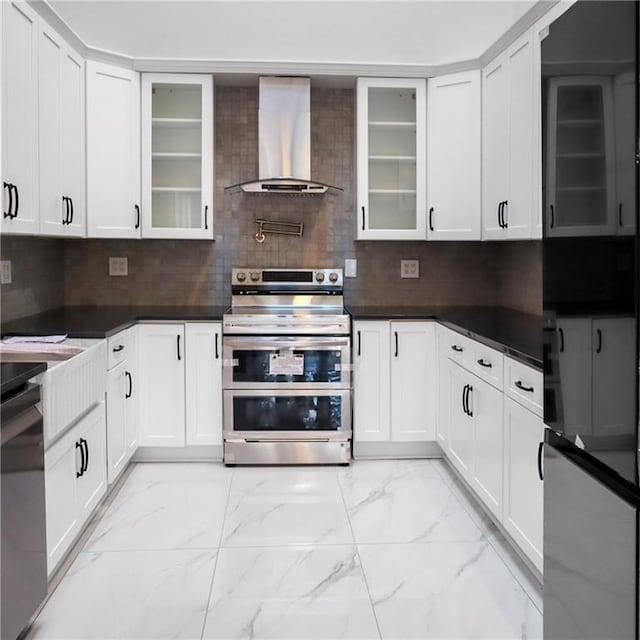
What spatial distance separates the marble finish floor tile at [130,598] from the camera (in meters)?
2.11

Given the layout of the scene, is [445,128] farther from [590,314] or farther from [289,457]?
[590,314]

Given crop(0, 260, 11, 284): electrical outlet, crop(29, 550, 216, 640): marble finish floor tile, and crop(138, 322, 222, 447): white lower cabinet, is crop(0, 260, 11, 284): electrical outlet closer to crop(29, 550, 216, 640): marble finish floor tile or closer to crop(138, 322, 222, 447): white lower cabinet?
crop(138, 322, 222, 447): white lower cabinet

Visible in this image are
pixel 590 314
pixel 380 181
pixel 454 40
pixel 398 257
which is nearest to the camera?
pixel 590 314

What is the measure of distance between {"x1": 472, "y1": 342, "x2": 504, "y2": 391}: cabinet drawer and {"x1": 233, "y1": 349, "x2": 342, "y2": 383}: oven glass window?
1.02m

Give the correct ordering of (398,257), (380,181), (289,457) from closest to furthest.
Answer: (289,457)
(380,181)
(398,257)

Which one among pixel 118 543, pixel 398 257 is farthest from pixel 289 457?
pixel 398 257

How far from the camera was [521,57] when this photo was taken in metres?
3.23

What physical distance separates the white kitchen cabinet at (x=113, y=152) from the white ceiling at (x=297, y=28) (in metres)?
A: 0.19

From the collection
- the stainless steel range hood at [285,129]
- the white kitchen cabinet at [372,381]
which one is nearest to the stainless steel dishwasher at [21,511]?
the white kitchen cabinet at [372,381]

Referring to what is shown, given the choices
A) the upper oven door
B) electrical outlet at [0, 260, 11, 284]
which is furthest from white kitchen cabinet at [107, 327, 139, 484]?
electrical outlet at [0, 260, 11, 284]

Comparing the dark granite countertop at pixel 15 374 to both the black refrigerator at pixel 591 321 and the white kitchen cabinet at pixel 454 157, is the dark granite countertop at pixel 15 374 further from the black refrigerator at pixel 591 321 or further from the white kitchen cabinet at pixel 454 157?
the white kitchen cabinet at pixel 454 157

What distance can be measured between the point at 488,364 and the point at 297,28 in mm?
1938

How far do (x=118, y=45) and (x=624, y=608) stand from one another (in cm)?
359

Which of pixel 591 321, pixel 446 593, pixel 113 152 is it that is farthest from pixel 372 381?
pixel 591 321
